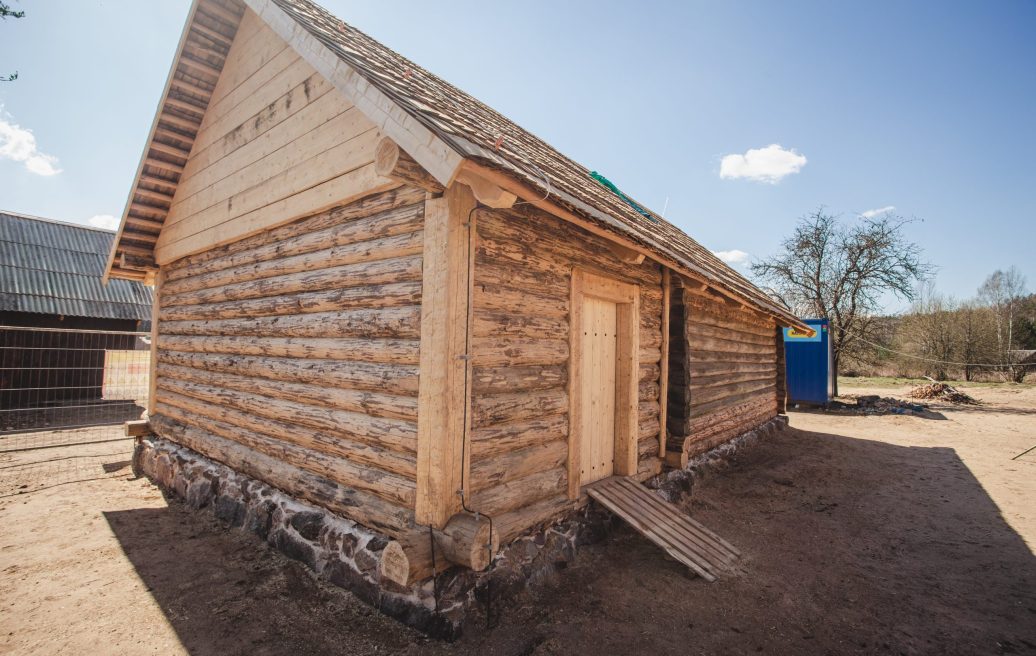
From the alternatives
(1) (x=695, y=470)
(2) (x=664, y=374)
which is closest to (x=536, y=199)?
(2) (x=664, y=374)

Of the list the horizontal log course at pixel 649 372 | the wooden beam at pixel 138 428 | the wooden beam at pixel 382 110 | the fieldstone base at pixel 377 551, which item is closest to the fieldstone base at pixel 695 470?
the horizontal log course at pixel 649 372

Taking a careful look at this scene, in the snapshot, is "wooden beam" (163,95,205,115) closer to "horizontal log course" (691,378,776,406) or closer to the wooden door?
the wooden door

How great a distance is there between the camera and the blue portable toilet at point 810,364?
15.7 metres

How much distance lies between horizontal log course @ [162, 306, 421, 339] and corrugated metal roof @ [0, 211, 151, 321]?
11.3 meters

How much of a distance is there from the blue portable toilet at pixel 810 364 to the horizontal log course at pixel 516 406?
14.4m

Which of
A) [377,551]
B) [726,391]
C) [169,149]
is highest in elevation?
[169,149]

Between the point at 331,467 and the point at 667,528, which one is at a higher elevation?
the point at 331,467

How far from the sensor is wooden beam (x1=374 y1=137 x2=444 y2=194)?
9.57ft

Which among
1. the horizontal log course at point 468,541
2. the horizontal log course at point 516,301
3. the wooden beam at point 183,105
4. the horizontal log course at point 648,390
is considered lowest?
the horizontal log course at point 468,541

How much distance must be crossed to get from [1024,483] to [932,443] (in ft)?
11.7

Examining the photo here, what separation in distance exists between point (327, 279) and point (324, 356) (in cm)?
70

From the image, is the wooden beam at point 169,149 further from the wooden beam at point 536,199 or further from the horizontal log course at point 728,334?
the horizontal log course at point 728,334

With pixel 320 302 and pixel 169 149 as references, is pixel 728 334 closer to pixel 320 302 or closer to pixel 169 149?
pixel 320 302

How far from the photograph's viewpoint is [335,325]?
4145mm
